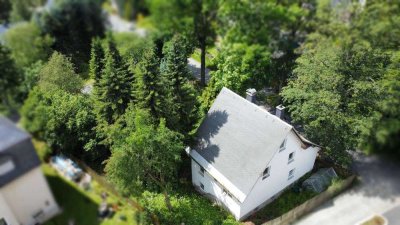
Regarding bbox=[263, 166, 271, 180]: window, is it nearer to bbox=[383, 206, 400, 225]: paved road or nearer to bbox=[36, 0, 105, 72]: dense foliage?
bbox=[383, 206, 400, 225]: paved road

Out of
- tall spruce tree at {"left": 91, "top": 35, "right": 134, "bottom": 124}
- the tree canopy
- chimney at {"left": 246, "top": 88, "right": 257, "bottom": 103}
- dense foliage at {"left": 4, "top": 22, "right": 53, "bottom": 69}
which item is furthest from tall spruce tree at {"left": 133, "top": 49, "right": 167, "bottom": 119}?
dense foliage at {"left": 4, "top": 22, "right": 53, "bottom": 69}

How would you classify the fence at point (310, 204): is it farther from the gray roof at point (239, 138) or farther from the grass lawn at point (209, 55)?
the grass lawn at point (209, 55)

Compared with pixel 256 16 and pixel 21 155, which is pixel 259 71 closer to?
pixel 256 16

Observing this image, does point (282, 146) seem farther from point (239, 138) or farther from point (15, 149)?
point (15, 149)

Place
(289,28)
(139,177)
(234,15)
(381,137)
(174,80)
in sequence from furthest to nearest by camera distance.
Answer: (289,28) < (234,15) < (381,137) < (174,80) < (139,177)

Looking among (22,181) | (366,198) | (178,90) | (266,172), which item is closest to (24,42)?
(22,181)

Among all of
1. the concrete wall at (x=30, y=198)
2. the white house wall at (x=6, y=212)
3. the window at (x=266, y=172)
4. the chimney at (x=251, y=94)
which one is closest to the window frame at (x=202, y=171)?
the window at (x=266, y=172)

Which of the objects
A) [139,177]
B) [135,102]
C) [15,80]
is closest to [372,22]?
[135,102]
